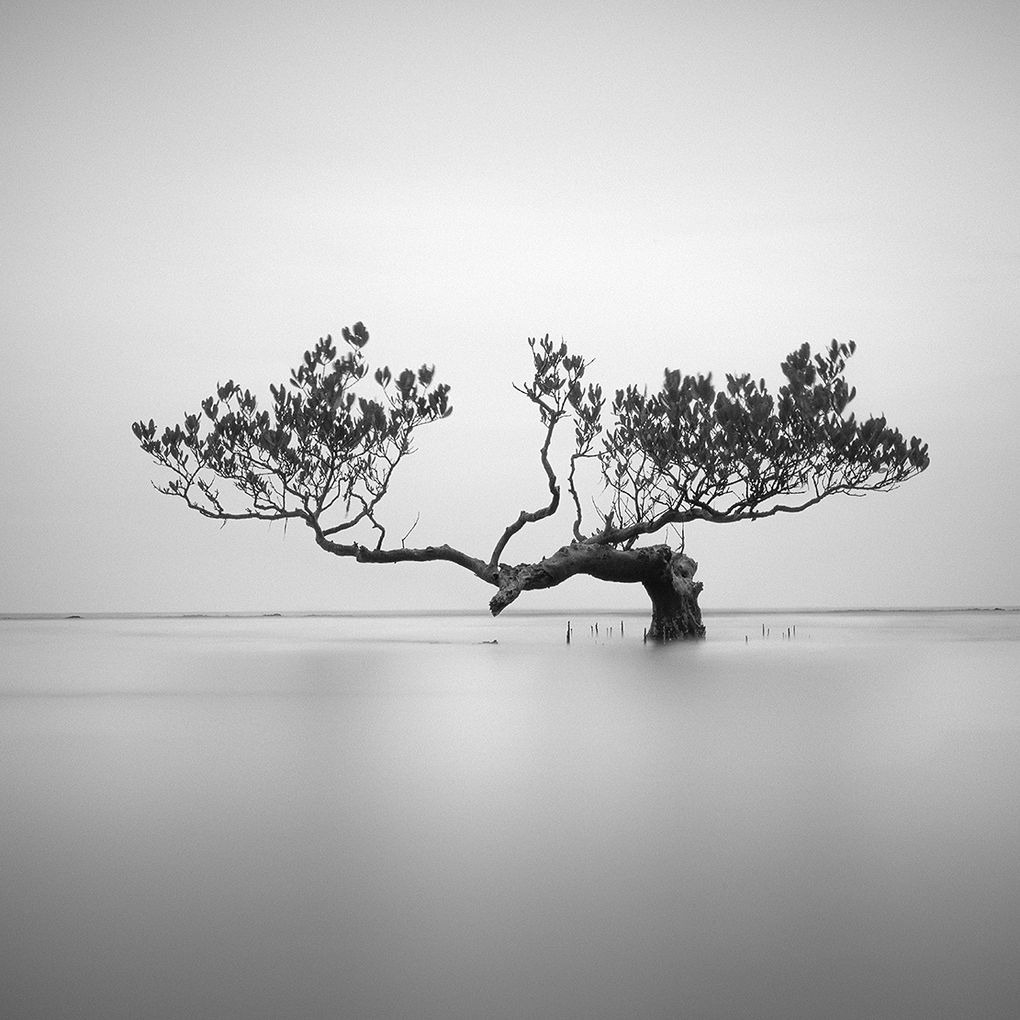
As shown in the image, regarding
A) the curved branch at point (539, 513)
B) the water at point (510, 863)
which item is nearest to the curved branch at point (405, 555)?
the curved branch at point (539, 513)

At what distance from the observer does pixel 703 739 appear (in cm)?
903

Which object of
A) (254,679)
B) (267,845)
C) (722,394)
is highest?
(722,394)

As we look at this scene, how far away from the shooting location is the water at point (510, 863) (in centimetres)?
305

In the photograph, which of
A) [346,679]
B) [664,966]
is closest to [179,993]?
[664,966]

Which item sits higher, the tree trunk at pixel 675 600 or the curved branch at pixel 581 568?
the curved branch at pixel 581 568

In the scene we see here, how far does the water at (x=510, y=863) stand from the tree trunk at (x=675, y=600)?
1080 centimetres

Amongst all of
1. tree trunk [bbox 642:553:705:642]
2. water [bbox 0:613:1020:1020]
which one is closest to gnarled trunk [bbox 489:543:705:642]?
tree trunk [bbox 642:553:705:642]

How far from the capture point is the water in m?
3.05

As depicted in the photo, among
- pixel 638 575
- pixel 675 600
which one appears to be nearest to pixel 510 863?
pixel 638 575

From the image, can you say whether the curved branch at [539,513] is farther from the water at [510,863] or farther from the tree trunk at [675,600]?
the water at [510,863]

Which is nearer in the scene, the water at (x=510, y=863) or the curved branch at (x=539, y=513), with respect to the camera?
the water at (x=510, y=863)

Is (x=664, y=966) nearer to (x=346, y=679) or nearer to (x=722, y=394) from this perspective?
(x=346, y=679)

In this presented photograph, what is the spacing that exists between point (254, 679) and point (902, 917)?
12.7 metres

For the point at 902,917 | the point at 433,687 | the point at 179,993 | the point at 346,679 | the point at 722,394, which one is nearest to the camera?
the point at 179,993
